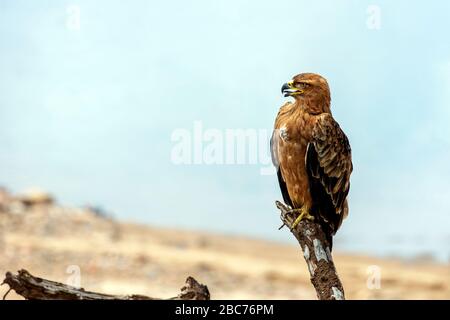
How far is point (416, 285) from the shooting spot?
56.1ft

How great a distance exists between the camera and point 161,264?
57.2 feet

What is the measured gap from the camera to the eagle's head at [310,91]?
6016 millimetres

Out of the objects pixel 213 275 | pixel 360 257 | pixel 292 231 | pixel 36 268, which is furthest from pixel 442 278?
pixel 292 231

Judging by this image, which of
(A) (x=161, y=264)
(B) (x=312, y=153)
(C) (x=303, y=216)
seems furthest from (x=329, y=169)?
(A) (x=161, y=264)

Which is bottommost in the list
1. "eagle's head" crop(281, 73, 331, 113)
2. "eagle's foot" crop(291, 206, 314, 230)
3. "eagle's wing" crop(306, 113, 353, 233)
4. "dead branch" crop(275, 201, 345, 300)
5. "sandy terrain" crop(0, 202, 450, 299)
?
"dead branch" crop(275, 201, 345, 300)

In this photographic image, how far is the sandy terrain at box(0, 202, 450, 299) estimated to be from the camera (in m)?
15.6

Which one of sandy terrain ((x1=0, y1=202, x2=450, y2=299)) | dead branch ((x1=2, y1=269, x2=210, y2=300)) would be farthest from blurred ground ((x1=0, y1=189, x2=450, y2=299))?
dead branch ((x1=2, y1=269, x2=210, y2=300))

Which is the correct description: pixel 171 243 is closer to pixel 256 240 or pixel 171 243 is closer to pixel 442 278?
pixel 256 240

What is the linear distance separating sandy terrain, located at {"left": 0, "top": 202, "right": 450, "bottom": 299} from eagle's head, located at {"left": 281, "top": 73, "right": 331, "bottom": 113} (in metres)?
8.13

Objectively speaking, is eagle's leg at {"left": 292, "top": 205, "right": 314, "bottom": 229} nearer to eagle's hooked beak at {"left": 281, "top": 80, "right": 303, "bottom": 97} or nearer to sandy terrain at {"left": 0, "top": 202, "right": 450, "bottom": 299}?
eagle's hooked beak at {"left": 281, "top": 80, "right": 303, "bottom": 97}

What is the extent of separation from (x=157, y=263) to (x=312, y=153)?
11837 millimetres

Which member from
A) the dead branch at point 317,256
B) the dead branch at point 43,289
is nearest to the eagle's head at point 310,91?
the dead branch at point 317,256

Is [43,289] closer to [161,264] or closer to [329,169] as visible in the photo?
[329,169]

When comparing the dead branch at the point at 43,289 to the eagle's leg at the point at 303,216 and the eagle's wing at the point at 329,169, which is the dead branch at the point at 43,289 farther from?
the eagle's wing at the point at 329,169
